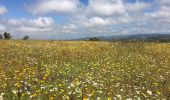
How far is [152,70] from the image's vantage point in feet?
44.2

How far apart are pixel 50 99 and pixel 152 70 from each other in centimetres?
772

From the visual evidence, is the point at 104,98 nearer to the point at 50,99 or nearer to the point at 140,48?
the point at 50,99

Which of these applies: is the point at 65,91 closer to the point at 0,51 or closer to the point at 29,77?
the point at 29,77

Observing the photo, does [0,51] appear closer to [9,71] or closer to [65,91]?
[9,71]

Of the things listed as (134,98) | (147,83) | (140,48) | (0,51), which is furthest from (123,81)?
(140,48)

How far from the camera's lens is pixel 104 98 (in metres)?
7.42

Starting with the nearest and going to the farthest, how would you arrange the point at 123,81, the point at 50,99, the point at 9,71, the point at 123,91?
1. the point at 50,99
2. the point at 123,91
3. the point at 123,81
4. the point at 9,71

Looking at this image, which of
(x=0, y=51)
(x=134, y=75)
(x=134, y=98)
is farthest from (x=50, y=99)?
(x=0, y=51)

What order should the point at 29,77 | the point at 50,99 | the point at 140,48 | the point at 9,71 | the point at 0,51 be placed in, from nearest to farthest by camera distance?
the point at 50,99, the point at 29,77, the point at 9,71, the point at 0,51, the point at 140,48

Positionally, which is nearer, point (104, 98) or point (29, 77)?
point (104, 98)

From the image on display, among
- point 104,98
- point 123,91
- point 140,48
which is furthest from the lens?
point 140,48

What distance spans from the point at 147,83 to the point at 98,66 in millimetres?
3853

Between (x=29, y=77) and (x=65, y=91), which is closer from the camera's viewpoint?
(x=65, y=91)

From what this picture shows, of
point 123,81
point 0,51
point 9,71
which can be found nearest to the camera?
point 123,81
